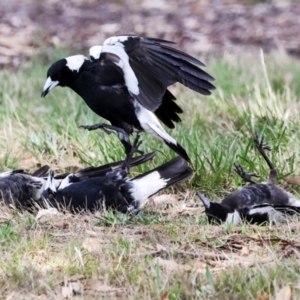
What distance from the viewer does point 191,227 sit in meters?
4.83

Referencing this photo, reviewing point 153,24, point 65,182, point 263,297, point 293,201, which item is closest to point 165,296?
point 263,297

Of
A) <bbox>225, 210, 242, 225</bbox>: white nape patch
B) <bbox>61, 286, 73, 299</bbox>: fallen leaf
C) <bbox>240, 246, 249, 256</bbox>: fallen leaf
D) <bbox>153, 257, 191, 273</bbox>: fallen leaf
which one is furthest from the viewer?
<bbox>225, 210, 242, 225</bbox>: white nape patch

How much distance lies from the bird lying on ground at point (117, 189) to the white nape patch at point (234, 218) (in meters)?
0.61

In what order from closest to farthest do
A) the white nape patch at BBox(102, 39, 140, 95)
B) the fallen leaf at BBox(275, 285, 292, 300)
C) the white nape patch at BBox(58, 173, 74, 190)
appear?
the fallen leaf at BBox(275, 285, 292, 300)
the white nape patch at BBox(102, 39, 140, 95)
the white nape patch at BBox(58, 173, 74, 190)

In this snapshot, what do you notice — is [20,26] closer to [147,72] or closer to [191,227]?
[147,72]

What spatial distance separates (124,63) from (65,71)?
49cm

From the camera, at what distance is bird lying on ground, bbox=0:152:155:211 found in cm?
560

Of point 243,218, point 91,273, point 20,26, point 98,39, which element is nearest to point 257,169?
A: point 243,218

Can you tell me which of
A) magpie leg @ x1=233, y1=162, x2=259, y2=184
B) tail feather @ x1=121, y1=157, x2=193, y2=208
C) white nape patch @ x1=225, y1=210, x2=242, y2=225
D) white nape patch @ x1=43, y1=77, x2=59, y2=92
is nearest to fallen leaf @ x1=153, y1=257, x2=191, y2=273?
white nape patch @ x1=225, y1=210, x2=242, y2=225

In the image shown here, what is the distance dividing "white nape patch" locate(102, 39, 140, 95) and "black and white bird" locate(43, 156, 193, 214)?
52cm

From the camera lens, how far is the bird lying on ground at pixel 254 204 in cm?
500

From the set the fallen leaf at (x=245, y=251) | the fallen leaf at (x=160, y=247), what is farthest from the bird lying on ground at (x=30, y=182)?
the fallen leaf at (x=245, y=251)

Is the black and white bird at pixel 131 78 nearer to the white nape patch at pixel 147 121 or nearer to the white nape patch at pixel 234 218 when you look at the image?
the white nape patch at pixel 147 121

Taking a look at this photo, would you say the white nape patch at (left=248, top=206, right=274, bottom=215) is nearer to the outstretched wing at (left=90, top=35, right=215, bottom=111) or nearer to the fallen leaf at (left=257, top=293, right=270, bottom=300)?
the outstretched wing at (left=90, top=35, right=215, bottom=111)
